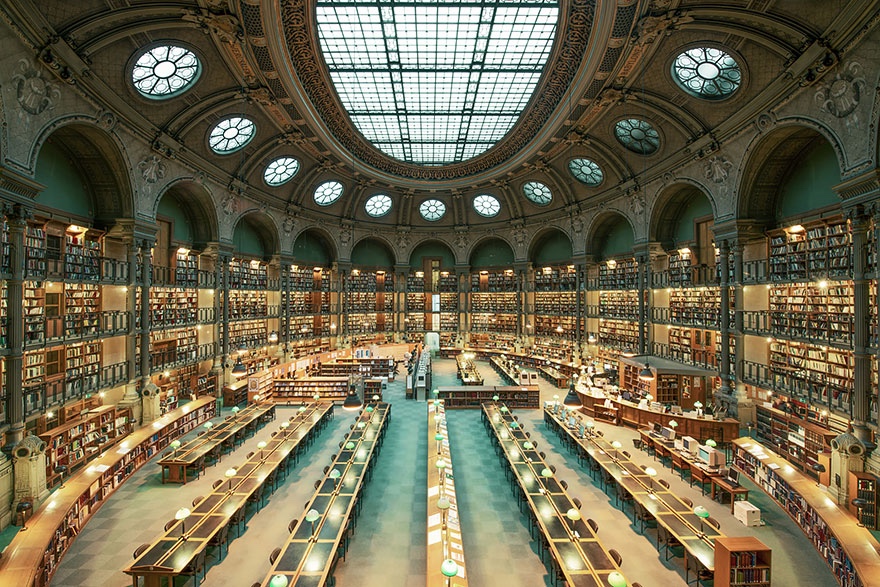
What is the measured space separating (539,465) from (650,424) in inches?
247

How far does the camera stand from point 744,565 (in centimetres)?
664

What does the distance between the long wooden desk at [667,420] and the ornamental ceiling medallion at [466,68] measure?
1223 cm

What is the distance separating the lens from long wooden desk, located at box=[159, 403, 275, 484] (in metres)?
11.2

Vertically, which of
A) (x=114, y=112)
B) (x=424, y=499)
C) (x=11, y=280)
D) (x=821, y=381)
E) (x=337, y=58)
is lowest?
(x=424, y=499)

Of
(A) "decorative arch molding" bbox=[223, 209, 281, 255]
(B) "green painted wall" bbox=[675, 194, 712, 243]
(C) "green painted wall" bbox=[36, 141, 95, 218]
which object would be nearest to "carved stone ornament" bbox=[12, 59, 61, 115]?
(C) "green painted wall" bbox=[36, 141, 95, 218]

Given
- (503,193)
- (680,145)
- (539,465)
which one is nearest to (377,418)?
(539,465)

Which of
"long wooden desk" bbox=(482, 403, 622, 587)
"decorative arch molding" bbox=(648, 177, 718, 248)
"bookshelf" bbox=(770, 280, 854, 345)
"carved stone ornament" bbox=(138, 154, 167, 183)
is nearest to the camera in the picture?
"long wooden desk" bbox=(482, 403, 622, 587)

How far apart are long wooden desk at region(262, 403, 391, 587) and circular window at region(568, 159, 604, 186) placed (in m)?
17.6

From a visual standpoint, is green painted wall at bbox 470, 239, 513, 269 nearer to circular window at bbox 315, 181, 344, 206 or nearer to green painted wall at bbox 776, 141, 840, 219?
circular window at bbox 315, 181, 344, 206

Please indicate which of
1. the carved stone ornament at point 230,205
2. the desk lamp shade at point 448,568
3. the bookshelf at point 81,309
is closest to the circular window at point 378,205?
the carved stone ornament at point 230,205

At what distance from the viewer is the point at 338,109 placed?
59.1ft

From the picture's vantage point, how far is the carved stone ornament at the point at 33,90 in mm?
9094

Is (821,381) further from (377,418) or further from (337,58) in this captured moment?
(337,58)

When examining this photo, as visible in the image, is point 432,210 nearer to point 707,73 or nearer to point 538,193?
point 538,193
